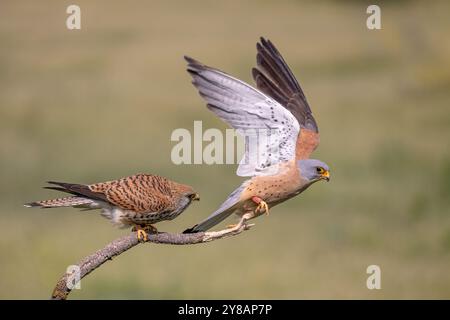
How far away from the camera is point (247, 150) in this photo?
22.9ft

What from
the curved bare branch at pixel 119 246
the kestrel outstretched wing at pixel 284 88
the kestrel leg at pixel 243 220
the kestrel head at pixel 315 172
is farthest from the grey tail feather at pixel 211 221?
the kestrel outstretched wing at pixel 284 88

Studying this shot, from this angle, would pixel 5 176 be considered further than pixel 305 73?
No

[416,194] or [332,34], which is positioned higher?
[332,34]

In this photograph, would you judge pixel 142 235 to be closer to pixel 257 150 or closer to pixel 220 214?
pixel 220 214

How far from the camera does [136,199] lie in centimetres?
646

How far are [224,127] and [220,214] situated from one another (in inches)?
391

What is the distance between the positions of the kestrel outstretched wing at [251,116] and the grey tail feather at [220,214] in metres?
0.16

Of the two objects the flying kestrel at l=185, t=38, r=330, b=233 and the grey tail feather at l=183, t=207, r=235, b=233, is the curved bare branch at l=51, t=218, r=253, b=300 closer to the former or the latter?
the grey tail feather at l=183, t=207, r=235, b=233

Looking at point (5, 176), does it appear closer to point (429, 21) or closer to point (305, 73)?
point (305, 73)

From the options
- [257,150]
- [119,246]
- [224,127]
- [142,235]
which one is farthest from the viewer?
[224,127]

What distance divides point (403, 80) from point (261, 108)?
16.3 m

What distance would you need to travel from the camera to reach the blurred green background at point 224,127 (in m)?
14.3

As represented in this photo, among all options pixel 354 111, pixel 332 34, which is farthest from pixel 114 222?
pixel 332 34

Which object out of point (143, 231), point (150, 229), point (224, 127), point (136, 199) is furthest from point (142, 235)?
point (224, 127)
